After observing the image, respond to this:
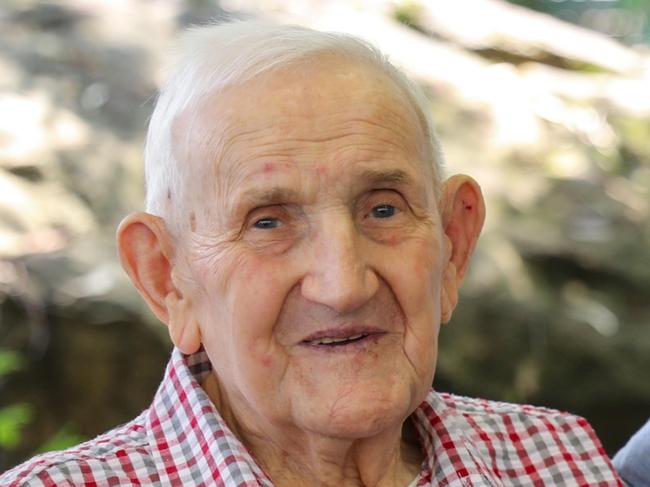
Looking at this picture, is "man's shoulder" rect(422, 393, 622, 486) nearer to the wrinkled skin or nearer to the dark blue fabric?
the dark blue fabric

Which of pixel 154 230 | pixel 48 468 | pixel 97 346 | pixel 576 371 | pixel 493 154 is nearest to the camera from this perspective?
pixel 48 468

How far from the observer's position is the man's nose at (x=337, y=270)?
156 centimetres

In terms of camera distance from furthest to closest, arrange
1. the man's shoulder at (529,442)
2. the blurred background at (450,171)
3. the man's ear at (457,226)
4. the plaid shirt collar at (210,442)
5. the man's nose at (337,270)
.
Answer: the blurred background at (450,171), the man's shoulder at (529,442), the man's ear at (457,226), the plaid shirt collar at (210,442), the man's nose at (337,270)

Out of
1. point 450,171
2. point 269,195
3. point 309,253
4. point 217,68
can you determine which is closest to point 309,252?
point 309,253

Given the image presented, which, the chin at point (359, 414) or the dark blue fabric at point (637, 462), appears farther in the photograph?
the dark blue fabric at point (637, 462)

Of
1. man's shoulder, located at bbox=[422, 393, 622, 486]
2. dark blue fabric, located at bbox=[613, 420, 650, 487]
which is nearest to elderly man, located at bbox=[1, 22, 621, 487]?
man's shoulder, located at bbox=[422, 393, 622, 486]

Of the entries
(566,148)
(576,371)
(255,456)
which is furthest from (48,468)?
(566,148)

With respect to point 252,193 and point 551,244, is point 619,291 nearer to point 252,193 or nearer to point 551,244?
point 551,244

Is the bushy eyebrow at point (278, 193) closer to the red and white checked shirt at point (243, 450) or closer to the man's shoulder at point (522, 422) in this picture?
the red and white checked shirt at point (243, 450)

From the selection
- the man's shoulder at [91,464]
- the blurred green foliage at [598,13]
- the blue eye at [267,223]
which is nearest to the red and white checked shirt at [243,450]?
the man's shoulder at [91,464]

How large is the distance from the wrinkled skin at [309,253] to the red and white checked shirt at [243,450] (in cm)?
9

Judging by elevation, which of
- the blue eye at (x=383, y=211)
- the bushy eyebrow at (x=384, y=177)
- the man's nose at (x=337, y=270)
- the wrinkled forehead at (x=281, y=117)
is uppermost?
the wrinkled forehead at (x=281, y=117)

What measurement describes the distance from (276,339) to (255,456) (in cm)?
26

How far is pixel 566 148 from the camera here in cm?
432
